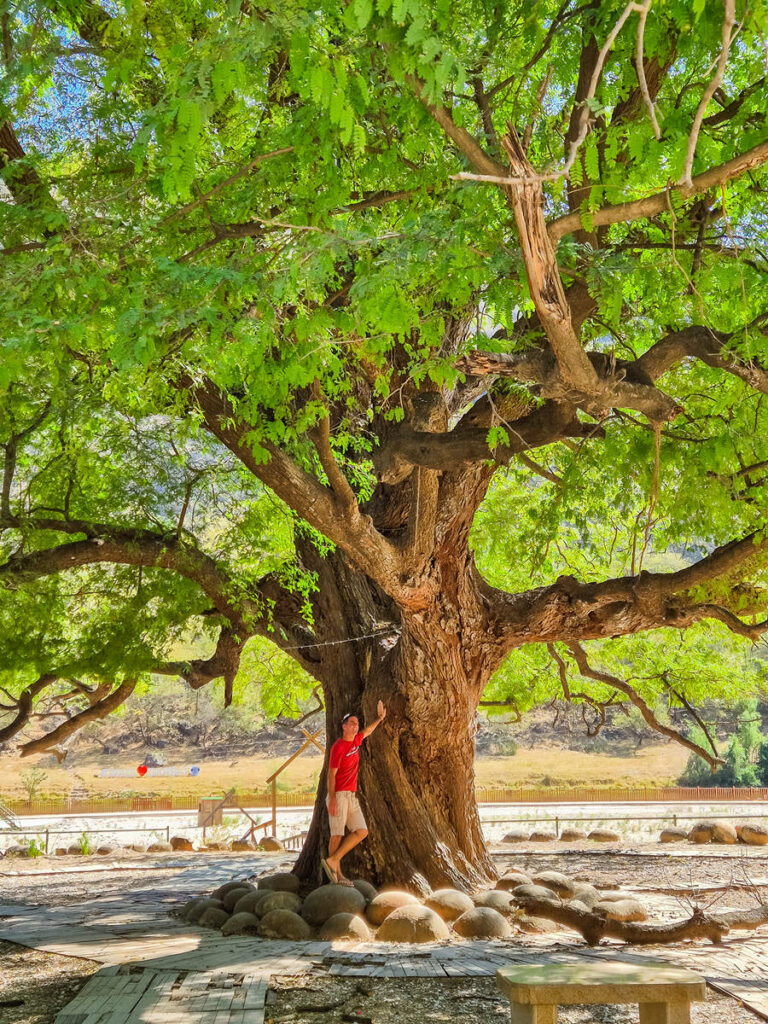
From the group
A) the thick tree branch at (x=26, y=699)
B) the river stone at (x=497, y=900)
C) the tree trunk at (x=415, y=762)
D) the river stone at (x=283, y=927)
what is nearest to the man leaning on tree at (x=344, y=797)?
the tree trunk at (x=415, y=762)

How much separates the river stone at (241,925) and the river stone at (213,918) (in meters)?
0.47

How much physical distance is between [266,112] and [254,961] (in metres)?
6.20

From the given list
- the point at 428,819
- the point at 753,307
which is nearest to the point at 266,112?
the point at 753,307

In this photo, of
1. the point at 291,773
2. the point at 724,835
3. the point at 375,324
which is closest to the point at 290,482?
the point at 375,324

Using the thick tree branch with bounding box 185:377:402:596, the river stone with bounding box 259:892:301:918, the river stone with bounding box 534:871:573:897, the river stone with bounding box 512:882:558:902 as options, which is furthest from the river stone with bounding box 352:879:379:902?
the thick tree branch with bounding box 185:377:402:596

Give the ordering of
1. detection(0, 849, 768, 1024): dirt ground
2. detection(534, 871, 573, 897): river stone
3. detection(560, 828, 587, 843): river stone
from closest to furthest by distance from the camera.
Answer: detection(0, 849, 768, 1024): dirt ground < detection(534, 871, 573, 897): river stone < detection(560, 828, 587, 843): river stone

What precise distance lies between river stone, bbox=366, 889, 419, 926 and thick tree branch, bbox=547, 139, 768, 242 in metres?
5.75

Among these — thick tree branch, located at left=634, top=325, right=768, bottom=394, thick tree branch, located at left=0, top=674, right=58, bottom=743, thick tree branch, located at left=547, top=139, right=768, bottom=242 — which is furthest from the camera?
thick tree branch, located at left=0, top=674, right=58, bottom=743

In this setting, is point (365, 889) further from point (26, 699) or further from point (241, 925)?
point (26, 699)

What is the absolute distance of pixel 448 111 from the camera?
4789 millimetres

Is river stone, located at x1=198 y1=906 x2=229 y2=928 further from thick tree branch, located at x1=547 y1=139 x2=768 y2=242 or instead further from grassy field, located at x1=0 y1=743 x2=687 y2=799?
grassy field, located at x1=0 y1=743 x2=687 y2=799

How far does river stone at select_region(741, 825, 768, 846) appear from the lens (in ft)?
48.2

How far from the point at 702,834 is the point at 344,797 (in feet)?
28.6

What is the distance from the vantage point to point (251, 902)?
8.70 m
